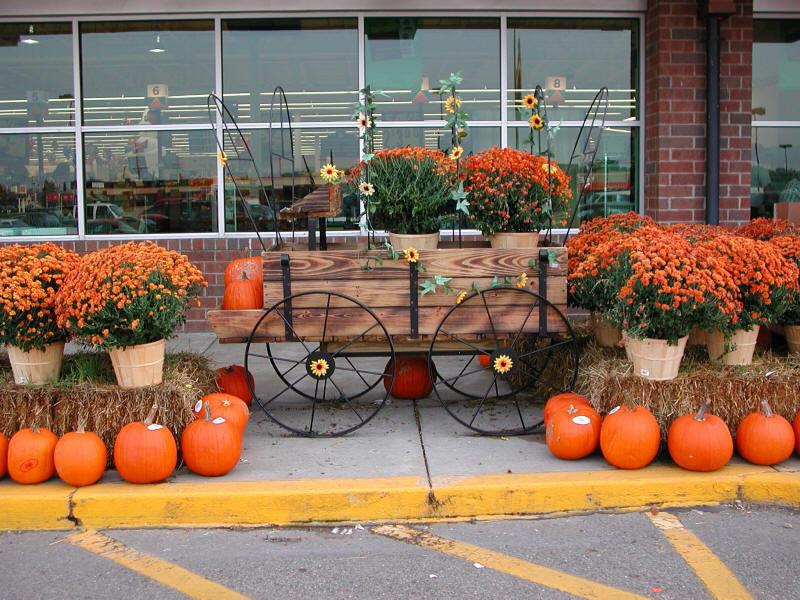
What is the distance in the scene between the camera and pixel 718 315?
4934mm

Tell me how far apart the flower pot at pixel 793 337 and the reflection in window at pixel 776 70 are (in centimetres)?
465

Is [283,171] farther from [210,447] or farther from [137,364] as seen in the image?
[210,447]

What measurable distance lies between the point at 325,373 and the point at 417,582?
186cm

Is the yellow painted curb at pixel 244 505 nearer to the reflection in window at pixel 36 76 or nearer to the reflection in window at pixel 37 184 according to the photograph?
the reflection in window at pixel 37 184

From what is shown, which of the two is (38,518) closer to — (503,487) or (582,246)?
(503,487)

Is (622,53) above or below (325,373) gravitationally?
above

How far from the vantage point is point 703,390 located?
5.16 m

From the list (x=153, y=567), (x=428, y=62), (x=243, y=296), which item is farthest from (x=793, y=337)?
(x=428, y=62)

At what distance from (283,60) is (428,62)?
1539 mm

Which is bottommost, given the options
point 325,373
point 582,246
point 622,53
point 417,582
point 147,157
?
point 417,582

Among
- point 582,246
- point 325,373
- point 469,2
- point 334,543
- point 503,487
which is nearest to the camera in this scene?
point 334,543

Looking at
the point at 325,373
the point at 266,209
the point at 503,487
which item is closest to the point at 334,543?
the point at 503,487

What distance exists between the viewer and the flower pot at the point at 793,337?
5.64m

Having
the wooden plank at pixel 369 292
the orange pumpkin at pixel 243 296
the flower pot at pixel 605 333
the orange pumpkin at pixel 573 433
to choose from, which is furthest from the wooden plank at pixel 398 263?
the orange pumpkin at pixel 573 433
